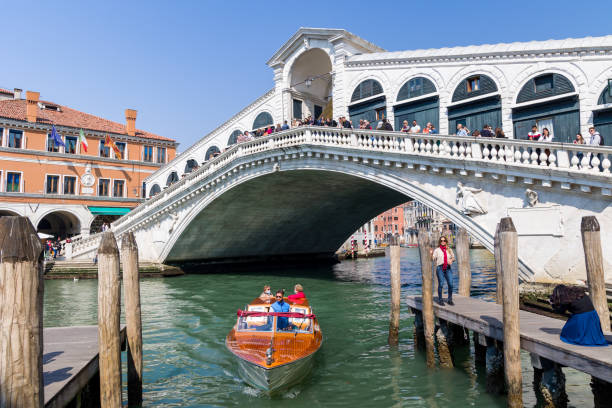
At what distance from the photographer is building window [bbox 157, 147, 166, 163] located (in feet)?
107

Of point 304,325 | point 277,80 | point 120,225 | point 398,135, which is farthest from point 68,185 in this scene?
point 304,325

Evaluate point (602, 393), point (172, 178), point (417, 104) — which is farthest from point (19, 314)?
point (172, 178)

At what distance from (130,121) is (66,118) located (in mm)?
3994

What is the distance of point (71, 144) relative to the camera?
28.9 meters

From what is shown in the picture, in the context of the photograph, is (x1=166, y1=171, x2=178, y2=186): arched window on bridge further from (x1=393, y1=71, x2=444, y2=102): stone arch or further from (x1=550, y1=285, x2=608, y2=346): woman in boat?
(x1=550, y1=285, x2=608, y2=346): woman in boat

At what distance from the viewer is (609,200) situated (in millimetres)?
9555

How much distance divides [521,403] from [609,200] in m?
6.00

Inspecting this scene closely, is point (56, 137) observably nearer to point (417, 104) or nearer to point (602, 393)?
point (417, 104)

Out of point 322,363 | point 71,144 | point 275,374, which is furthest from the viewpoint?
point 71,144

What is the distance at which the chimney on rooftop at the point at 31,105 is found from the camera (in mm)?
26906

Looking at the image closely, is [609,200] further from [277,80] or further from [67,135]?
[67,135]

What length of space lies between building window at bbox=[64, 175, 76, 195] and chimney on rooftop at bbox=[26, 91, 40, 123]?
3957mm

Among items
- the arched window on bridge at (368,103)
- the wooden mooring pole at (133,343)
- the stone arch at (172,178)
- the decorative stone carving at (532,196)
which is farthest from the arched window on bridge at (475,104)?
the stone arch at (172,178)

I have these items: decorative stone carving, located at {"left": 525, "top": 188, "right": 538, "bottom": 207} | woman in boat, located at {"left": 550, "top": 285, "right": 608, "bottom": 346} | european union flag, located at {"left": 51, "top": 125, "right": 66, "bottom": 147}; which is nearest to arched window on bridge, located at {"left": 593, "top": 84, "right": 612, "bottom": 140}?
decorative stone carving, located at {"left": 525, "top": 188, "right": 538, "bottom": 207}
